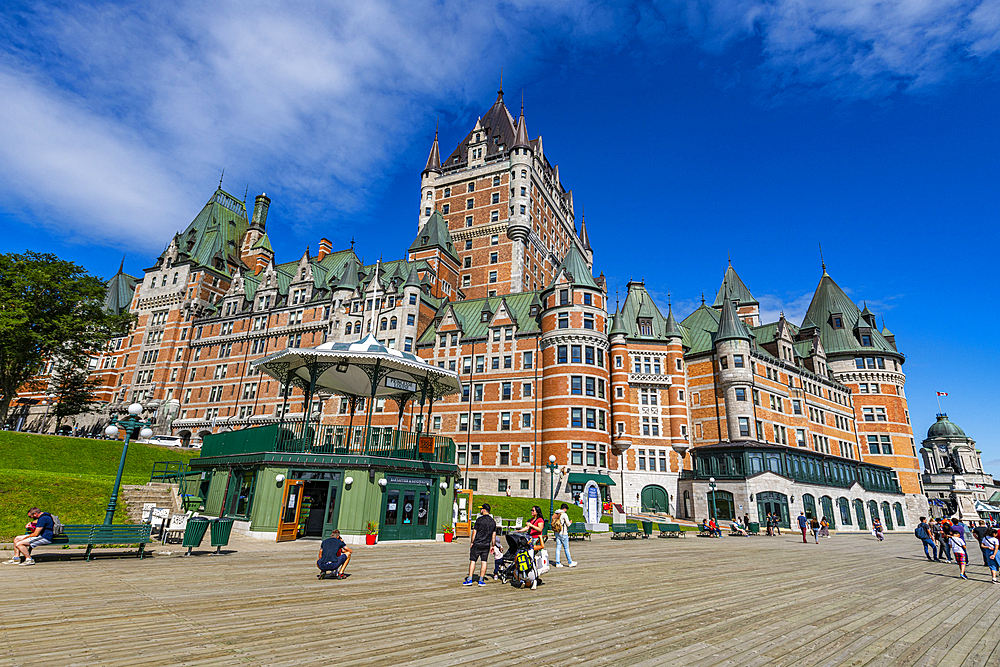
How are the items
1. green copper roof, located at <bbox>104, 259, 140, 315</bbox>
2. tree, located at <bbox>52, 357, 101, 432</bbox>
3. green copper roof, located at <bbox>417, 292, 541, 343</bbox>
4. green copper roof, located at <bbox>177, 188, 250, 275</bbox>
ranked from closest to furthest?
green copper roof, located at <bbox>417, 292, 541, 343</bbox> → tree, located at <bbox>52, 357, 101, 432</bbox> → green copper roof, located at <bbox>177, 188, 250, 275</bbox> → green copper roof, located at <bbox>104, 259, 140, 315</bbox>

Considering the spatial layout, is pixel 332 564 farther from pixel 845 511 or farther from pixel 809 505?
pixel 845 511

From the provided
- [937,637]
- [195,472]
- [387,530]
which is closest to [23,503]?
[195,472]

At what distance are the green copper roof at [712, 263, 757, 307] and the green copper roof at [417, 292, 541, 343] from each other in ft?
92.3

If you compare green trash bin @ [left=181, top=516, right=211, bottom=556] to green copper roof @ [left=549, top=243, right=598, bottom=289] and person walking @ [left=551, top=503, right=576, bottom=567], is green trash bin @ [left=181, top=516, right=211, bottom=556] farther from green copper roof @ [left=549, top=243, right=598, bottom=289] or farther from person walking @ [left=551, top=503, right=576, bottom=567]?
green copper roof @ [left=549, top=243, right=598, bottom=289]

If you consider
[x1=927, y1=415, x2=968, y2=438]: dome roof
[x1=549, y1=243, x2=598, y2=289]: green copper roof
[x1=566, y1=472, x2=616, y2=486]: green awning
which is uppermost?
[x1=549, y1=243, x2=598, y2=289]: green copper roof

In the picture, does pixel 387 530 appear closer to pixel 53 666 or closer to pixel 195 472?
pixel 195 472

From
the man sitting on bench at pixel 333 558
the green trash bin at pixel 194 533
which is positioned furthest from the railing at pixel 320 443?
the man sitting on bench at pixel 333 558

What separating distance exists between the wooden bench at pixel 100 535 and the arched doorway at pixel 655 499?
145 feet

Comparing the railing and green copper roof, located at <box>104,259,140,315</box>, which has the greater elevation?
green copper roof, located at <box>104,259,140,315</box>

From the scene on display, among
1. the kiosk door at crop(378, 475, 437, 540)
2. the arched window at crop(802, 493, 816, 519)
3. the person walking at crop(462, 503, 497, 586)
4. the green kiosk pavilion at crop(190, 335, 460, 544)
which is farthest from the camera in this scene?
the arched window at crop(802, 493, 816, 519)

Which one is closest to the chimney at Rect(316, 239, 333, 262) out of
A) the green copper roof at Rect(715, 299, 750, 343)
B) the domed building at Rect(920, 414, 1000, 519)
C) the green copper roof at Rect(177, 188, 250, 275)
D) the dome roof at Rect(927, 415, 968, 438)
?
the green copper roof at Rect(177, 188, 250, 275)

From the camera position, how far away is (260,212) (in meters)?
89.9

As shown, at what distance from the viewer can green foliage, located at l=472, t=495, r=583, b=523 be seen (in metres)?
38.1

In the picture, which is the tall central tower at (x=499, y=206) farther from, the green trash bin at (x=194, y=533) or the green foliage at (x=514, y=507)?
the green trash bin at (x=194, y=533)
